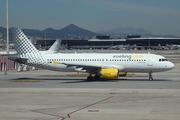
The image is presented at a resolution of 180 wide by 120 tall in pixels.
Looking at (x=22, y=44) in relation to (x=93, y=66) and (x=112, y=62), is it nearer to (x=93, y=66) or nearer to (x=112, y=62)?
(x=93, y=66)

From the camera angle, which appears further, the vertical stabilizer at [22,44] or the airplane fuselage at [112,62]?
the vertical stabilizer at [22,44]

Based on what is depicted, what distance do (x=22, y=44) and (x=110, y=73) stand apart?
40.6 feet

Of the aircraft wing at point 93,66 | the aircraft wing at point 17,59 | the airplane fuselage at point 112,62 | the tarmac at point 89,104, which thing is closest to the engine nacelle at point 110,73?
the aircraft wing at point 93,66

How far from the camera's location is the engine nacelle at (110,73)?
142 feet

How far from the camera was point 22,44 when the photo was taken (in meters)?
48.6

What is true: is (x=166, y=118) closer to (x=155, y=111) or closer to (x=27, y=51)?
(x=155, y=111)

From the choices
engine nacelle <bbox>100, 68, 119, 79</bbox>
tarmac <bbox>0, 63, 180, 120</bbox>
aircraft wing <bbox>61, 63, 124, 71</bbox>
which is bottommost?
tarmac <bbox>0, 63, 180, 120</bbox>

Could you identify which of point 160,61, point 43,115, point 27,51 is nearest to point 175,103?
point 43,115

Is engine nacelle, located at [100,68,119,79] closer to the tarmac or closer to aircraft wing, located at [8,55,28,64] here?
the tarmac

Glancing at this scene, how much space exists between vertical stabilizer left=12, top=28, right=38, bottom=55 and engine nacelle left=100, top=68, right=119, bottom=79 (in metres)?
9.72

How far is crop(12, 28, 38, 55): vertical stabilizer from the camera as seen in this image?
48.3 metres

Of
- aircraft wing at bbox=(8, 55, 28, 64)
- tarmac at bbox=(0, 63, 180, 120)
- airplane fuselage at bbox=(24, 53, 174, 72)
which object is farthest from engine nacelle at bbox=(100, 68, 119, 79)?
aircraft wing at bbox=(8, 55, 28, 64)

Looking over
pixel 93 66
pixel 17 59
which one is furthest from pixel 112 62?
pixel 17 59

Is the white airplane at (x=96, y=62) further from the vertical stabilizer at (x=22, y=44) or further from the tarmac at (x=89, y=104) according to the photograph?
the tarmac at (x=89, y=104)
